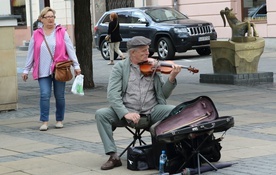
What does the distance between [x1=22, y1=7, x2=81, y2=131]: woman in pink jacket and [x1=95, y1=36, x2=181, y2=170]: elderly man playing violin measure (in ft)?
Result: 8.24

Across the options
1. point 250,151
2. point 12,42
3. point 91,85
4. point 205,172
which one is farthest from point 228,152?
point 91,85

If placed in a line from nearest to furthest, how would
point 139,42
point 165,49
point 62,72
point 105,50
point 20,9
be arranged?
point 139,42, point 62,72, point 165,49, point 105,50, point 20,9

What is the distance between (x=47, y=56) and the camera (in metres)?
10.3

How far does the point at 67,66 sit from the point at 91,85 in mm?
5497

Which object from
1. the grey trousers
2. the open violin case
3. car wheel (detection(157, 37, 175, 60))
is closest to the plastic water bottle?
the open violin case

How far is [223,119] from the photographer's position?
23.5 feet

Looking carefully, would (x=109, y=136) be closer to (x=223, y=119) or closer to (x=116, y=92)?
(x=116, y=92)

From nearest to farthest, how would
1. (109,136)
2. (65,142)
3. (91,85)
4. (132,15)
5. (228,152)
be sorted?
1. (109,136)
2. (228,152)
3. (65,142)
4. (91,85)
5. (132,15)

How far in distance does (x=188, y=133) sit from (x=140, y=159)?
689 mm

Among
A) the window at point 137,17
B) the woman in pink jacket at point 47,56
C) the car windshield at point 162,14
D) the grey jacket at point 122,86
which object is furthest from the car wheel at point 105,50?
the grey jacket at point 122,86

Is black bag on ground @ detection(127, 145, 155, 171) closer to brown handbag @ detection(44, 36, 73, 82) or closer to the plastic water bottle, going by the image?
the plastic water bottle

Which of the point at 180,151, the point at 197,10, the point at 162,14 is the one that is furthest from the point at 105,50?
the point at 180,151

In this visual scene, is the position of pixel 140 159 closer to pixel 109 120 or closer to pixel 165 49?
pixel 109 120

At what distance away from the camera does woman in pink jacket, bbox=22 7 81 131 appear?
33.7 feet
